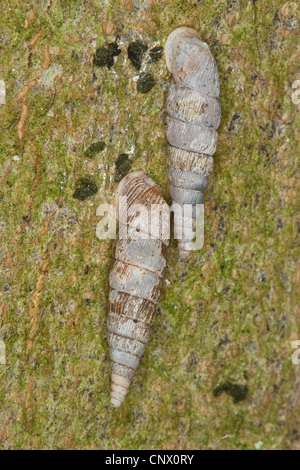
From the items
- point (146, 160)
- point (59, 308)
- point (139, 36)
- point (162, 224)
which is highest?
point (139, 36)

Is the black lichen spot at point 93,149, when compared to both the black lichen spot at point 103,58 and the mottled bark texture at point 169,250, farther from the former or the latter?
the black lichen spot at point 103,58

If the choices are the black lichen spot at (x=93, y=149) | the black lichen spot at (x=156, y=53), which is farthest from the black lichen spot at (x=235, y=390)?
the black lichen spot at (x=156, y=53)

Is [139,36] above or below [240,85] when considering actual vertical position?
above

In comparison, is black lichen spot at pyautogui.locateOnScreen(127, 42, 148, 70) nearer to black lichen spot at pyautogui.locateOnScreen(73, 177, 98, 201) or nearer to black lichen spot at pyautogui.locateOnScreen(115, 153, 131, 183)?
black lichen spot at pyautogui.locateOnScreen(115, 153, 131, 183)

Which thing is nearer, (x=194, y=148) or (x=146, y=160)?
(x=194, y=148)

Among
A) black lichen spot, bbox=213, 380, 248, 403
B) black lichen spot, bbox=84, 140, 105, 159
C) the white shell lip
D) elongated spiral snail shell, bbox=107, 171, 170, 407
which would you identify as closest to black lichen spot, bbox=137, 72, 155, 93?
the white shell lip
